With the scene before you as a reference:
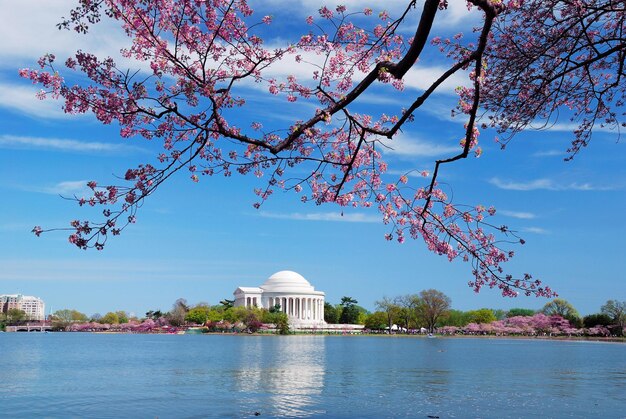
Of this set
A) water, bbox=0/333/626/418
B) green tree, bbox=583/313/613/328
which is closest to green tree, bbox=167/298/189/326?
green tree, bbox=583/313/613/328

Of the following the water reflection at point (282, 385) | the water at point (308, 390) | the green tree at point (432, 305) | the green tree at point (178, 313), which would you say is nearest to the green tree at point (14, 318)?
the green tree at point (178, 313)

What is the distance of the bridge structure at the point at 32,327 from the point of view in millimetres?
155250

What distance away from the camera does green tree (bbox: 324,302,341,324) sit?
142 metres

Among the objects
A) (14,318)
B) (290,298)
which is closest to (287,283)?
(290,298)

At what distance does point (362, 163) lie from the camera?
9.87 metres

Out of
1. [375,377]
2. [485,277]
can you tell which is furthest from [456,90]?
[375,377]

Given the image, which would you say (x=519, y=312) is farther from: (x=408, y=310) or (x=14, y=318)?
(x=14, y=318)

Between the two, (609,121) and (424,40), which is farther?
(609,121)

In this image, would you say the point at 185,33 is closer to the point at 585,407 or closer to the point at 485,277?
the point at 485,277

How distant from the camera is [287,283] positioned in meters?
144

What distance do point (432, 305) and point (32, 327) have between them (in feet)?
341

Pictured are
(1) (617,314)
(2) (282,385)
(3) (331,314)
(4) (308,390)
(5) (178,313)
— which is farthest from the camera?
(3) (331,314)

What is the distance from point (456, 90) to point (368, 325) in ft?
385

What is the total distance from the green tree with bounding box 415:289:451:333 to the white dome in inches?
1424
